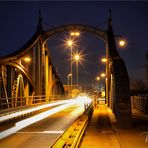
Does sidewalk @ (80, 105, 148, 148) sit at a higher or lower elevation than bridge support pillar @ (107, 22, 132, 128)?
lower

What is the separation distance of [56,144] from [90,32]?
35.0 m


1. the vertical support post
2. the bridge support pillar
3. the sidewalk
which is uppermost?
the vertical support post

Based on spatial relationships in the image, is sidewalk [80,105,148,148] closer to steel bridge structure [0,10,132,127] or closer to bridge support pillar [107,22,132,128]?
bridge support pillar [107,22,132,128]

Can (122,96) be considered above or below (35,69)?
below

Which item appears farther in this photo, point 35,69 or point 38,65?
point 35,69

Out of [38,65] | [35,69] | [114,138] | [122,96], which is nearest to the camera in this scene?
[114,138]

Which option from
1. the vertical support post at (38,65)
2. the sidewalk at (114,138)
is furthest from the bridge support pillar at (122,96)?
the vertical support post at (38,65)

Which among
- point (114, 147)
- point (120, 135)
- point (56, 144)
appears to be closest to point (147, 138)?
point (120, 135)

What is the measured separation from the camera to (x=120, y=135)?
17.8m

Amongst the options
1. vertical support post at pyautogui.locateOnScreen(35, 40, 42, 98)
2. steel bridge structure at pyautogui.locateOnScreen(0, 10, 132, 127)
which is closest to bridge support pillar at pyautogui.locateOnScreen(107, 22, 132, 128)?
steel bridge structure at pyautogui.locateOnScreen(0, 10, 132, 127)

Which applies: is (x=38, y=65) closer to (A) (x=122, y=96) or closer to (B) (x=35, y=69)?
(B) (x=35, y=69)

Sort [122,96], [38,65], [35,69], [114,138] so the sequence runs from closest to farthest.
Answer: [114,138] → [122,96] → [38,65] → [35,69]

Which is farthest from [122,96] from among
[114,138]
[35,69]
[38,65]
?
[35,69]

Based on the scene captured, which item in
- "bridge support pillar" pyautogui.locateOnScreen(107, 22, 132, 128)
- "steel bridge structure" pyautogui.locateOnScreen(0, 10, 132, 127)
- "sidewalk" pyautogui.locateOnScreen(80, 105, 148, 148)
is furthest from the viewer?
"steel bridge structure" pyautogui.locateOnScreen(0, 10, 132, 127)
